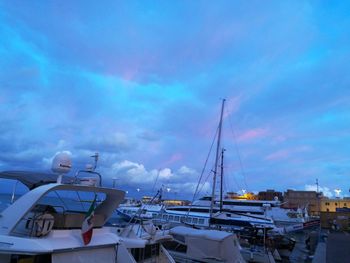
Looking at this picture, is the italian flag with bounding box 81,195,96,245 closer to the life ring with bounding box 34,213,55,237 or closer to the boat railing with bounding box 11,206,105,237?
Answer: the boat railing with bounding box 11,206,105,237

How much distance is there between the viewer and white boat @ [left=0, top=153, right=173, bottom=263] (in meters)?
7.08

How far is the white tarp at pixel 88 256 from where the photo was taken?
732cm

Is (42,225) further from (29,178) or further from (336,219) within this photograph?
(336,219)

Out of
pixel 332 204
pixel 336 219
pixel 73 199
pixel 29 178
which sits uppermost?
pixel 332 204

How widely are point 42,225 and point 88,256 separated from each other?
1425 mm

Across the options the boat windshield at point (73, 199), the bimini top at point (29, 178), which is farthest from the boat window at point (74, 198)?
the bimini top at point (29, 178)

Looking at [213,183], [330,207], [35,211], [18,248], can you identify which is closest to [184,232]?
[35,211]

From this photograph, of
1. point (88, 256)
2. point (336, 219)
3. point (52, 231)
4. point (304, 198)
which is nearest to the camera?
Result: point (52, 231)

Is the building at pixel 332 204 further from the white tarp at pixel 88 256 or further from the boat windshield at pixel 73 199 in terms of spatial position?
the white tarp at pixel 88 256

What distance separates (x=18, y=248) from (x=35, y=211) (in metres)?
1.78

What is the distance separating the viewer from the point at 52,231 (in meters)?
7.62

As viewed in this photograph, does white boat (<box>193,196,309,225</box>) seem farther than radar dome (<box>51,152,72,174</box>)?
Yes

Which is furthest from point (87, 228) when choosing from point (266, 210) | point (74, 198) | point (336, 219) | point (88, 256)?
point (336, 219)

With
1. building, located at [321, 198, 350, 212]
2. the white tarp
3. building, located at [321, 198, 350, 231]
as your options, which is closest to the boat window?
the white tarp
